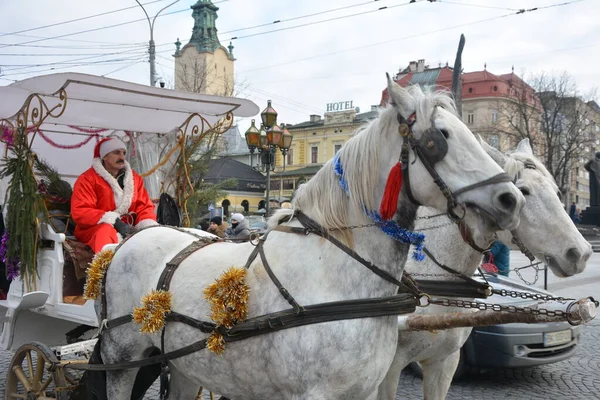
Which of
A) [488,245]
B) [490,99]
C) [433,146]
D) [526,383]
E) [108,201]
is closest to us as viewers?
[433,146]

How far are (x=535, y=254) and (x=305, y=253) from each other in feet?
4.80

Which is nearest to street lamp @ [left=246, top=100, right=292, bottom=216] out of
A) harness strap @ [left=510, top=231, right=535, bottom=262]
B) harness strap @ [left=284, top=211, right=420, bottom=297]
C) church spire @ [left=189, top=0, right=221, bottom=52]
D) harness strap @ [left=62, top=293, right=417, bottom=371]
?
harness strap @ [left=510, top=231, right=535, bottom=262]

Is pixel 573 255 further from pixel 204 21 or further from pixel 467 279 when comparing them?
pixel 204 21

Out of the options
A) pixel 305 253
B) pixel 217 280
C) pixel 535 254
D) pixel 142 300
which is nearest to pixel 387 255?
pixel 305 253

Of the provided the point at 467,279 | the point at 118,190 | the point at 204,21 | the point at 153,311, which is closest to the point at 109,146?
the point at 118,190

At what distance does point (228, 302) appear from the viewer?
2775 millimetres

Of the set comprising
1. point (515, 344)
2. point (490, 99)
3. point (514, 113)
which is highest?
point (490, 99)

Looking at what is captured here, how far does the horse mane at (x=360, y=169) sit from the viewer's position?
8.55ft

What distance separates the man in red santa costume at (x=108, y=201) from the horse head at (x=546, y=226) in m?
2.85

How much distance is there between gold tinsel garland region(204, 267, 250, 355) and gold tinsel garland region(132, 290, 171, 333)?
0.40 metres

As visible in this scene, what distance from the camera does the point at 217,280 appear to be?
9.37ft

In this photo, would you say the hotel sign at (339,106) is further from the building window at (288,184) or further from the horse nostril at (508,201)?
the horse nostril at (508,201)

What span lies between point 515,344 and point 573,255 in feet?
10.2

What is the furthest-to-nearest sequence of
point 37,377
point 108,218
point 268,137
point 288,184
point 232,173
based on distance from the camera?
point 288,184 → point 232,173 → point 268,137 → point 108,218 → point 37,377
